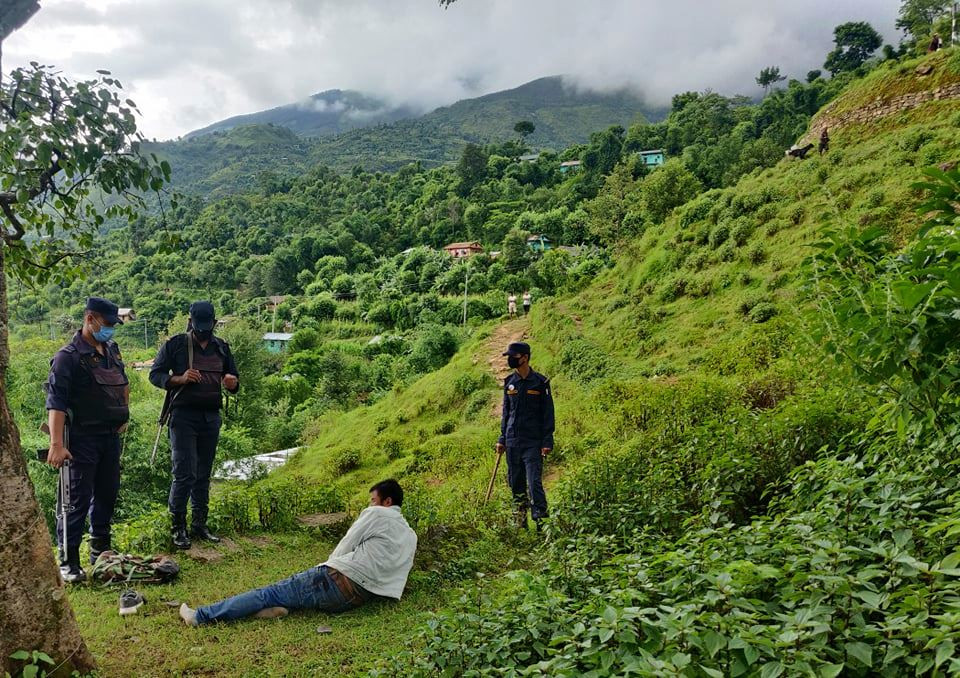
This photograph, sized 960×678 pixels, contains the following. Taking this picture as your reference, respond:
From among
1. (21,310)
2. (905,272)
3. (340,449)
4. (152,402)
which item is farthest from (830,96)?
(21,310)

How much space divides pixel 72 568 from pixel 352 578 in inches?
74.8

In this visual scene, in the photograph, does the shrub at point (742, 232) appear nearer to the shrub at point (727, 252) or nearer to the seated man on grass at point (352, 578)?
the shrub at point (727, 252)

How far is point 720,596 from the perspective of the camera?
1.82 meters

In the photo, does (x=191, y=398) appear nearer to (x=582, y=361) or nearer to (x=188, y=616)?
(x=188, y=616)

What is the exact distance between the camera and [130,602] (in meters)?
3.59

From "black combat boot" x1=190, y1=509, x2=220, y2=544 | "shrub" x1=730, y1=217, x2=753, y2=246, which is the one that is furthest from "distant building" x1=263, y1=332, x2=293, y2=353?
"black combat boot" x1=190, y1=509, x2=220, y2=544

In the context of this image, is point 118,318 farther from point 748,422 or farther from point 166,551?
point 748,422

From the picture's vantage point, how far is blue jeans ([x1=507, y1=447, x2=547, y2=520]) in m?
5.38

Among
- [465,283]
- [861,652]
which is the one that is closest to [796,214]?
[861,652]

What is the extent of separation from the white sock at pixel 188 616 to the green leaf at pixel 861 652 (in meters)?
3.35

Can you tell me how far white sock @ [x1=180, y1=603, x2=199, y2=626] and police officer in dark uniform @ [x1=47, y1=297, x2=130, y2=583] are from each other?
947 mm

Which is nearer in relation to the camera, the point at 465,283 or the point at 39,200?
the point at 39,200

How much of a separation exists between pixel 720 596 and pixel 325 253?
62.2 metres

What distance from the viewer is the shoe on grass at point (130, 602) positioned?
354 centimetres
